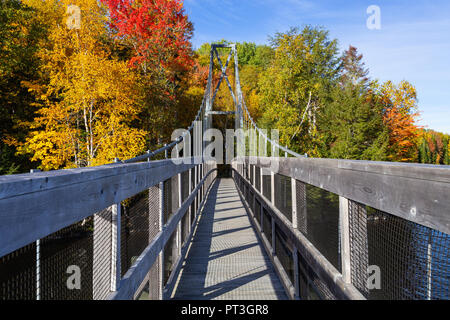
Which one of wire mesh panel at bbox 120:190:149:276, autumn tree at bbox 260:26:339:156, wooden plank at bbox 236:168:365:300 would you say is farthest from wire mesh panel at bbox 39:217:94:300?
autumn tree at bbox 260:26:339:156

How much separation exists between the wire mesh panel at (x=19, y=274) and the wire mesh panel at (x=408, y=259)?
129 centimetres

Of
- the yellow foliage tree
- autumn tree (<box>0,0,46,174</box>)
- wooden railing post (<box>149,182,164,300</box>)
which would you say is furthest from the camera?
the yellow foliage tree

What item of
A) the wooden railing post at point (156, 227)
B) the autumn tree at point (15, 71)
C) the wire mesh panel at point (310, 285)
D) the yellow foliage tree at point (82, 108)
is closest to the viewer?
the wire mesh panel at point (310, 285)

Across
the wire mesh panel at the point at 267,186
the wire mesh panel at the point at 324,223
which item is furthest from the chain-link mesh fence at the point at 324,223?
the wire mesh panel at the point at 267,186

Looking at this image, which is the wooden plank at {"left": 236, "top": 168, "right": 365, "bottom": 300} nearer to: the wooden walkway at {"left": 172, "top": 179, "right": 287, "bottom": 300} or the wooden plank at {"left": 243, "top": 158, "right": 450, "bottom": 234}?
the wooden plank at {"left": 243, "top": 158, "right": 450, "bottom": 234}

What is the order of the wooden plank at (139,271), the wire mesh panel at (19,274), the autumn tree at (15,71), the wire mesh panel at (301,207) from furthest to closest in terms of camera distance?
the autumn tree at (15,71), the wire mesh panel at (301,207), the wooden plank at (139,271), the wire mesh panel at (19,274)

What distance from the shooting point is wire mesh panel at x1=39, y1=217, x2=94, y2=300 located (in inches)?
40.6

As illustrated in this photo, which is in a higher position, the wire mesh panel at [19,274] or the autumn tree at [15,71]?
the autumn tree at [15,71]

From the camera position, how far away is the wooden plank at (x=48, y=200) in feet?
2.09

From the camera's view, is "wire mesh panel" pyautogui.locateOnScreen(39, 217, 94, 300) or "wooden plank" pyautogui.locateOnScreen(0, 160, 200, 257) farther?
"wire mesh panel" pyautogui.locateOnScreen(39, 217, 94, 300)

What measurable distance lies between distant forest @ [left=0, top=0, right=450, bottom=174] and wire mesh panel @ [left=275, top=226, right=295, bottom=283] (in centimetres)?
1004

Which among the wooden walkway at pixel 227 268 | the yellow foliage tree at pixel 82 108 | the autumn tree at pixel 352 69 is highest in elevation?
the autumn tree at pixel 352 69

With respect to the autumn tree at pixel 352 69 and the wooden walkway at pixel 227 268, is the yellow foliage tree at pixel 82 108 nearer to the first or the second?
the wooden walkway at pixel 227 268

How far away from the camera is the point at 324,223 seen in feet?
7.24
